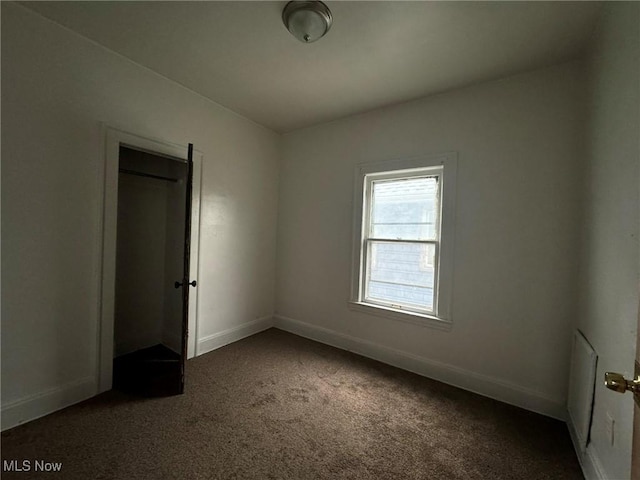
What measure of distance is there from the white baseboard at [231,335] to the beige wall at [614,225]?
3035 millimetres

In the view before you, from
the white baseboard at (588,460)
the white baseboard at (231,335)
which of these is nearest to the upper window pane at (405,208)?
the white baseboard at (588,460)

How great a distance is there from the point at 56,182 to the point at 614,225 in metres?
3.33

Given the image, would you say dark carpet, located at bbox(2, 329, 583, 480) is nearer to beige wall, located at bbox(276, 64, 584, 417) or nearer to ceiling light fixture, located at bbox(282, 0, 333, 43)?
beige wall, located at bbox(276, 64, 584, 417)

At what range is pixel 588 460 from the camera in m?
1.47

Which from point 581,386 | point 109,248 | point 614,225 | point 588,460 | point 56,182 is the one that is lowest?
point 588,460

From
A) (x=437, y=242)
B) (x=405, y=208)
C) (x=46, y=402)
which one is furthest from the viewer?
(x=405, y=208)

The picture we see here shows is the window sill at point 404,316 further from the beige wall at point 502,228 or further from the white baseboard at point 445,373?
the white baseboard at point 445,373

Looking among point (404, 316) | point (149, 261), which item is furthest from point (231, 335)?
point (404, 316)

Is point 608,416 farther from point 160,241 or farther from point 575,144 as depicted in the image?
point 160,241

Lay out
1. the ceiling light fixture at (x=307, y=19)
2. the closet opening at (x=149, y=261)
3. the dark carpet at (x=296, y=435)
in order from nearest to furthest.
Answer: the dark carpet at (x=296, y=435), the ceiling light fixture at (x=307, y=19), the closet opening at (x=149, y=261)

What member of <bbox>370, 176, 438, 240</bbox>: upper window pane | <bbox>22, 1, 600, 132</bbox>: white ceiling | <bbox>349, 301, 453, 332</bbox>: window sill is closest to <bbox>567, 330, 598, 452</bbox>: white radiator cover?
<bbox>349, 301, 453, 332</bbox>: window sill

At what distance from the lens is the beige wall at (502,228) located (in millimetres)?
1978

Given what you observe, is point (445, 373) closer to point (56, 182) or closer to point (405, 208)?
point (405, 208)

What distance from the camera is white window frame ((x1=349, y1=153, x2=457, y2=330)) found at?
7.99 feet
